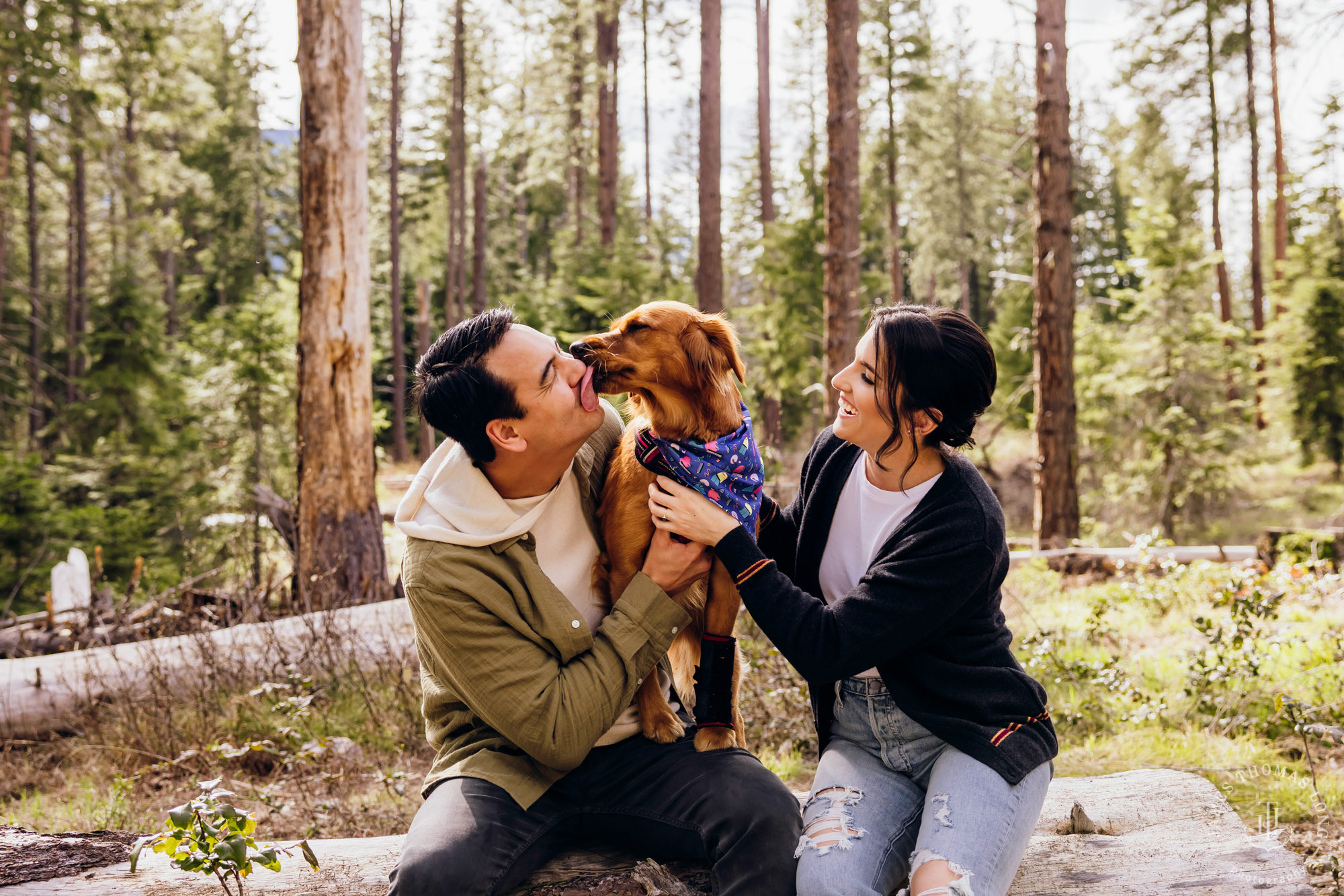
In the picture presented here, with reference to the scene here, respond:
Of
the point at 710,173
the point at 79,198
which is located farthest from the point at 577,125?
the point at 710,173

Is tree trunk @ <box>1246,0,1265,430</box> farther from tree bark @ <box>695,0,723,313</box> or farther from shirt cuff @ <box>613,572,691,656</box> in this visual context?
shirt cuff @ <box>613,572,691,656</box>

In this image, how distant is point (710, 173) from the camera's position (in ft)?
36.5

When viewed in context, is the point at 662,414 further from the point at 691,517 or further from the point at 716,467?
the point at 691,517

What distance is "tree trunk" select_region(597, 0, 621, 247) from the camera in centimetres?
1828

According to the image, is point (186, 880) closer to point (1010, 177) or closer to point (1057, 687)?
point (1057, 687)

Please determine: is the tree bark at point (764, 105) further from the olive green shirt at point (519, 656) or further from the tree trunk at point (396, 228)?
the olive green shirt at point (519, 656)

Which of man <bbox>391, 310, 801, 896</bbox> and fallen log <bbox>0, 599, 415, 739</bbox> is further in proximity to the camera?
fallen log <bbox>0, 599, 415, 739</bbox>

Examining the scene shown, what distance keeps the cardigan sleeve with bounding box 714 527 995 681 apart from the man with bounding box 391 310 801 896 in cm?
32

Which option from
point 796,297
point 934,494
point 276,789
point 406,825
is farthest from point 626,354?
point 796,297

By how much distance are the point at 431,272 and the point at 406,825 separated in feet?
90.2

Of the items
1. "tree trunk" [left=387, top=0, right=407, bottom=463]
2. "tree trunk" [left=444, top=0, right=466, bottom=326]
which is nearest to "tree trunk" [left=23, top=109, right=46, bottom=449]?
"tree trunk" [left=387, top=0, right=407, bottom=463]

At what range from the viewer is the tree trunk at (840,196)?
8.41 metres

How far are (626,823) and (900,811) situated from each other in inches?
29.3

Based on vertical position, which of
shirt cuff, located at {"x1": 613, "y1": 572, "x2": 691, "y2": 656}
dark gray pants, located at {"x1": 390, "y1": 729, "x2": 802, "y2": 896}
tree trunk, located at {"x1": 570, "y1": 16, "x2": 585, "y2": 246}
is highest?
tree trunk, located at {"x1": 570, "y1": 16, "x2": 585, "y2": 246}
